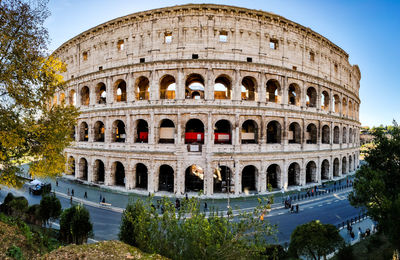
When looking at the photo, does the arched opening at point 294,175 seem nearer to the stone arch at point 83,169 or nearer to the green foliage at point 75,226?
the green foliage at point 75,226

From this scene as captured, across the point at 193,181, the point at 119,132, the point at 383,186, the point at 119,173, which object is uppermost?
the point at 119,132

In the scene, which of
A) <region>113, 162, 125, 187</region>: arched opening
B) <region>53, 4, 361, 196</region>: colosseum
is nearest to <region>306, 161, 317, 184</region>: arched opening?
<region>53, 4, 361, 196</region>: colosseum

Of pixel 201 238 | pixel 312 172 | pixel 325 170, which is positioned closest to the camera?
pixel 201 238

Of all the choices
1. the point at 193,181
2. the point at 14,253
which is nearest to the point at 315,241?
the point at 14,253

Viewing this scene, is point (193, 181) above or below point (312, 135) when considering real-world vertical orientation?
below

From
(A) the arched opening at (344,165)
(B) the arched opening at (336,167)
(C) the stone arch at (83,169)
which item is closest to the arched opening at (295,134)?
(B) the arched opening at (336,167)

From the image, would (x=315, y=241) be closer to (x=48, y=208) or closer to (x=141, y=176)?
(x=48, y=208)
